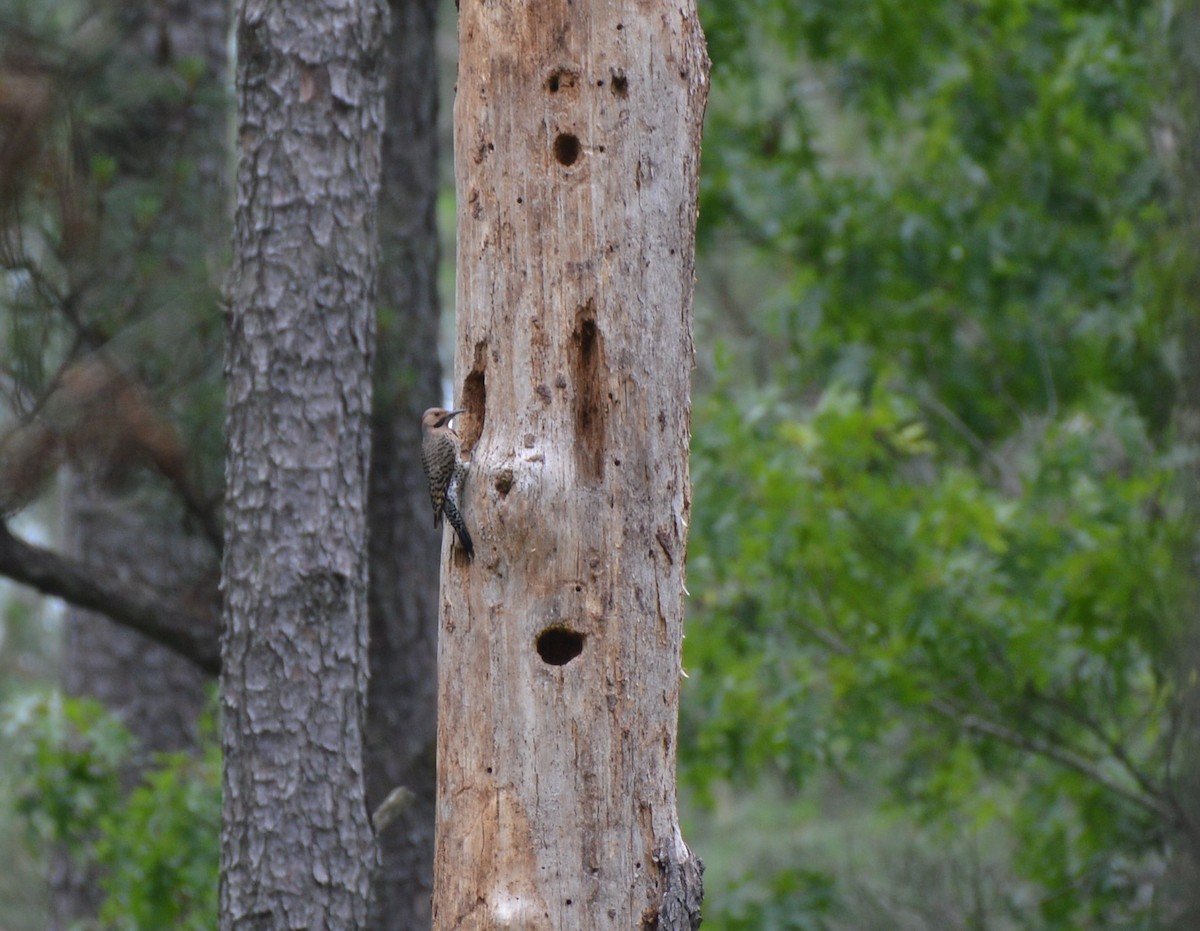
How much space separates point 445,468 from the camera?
14.0ft

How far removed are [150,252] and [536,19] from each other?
9.38 feet

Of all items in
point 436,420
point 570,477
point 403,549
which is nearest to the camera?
point 570,477

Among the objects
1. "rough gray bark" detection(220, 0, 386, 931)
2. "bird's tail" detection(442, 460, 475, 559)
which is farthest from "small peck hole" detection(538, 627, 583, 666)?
"rough gray bark" detection(220, 0, 386, 931)

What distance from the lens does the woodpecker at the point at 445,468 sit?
3869 millimetres

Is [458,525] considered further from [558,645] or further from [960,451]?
[960,451]

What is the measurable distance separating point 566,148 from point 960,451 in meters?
7.53

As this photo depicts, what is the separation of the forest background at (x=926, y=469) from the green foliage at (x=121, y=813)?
2cm

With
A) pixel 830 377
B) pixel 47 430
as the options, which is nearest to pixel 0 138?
pixel 47 430

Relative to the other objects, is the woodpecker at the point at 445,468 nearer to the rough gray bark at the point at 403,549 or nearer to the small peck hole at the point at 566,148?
the small peck hole at the point at 566,148

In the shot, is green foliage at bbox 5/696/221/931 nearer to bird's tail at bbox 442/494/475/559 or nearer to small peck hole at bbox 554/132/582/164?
bird's tail at bbox 442/494/475/559

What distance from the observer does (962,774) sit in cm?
897

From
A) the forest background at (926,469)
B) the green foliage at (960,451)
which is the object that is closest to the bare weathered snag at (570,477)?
the forest background at (926,469)

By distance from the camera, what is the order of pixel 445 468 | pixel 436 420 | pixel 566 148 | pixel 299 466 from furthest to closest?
pixel 299 466
pixel 436 420
pixel 445 468
pixel 566 148

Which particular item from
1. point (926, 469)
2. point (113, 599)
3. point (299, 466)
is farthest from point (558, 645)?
point (926, 469)
